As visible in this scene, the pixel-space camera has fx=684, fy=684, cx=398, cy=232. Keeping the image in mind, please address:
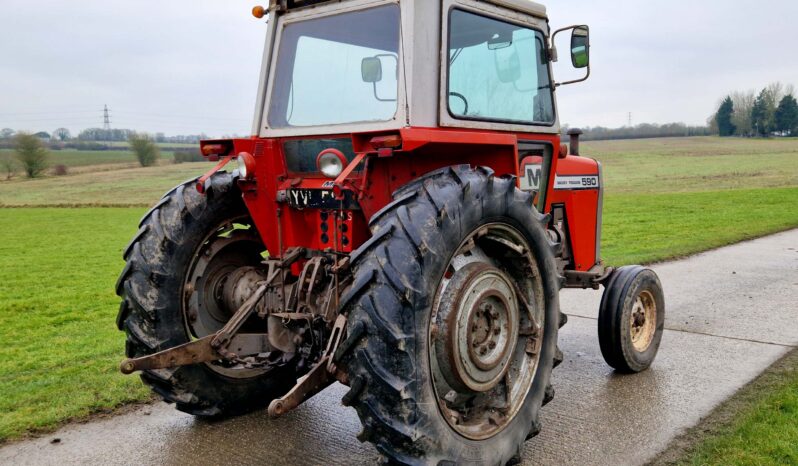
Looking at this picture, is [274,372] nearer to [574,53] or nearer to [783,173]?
[574,53]

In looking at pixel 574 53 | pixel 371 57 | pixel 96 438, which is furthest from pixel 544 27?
pixel 96 438

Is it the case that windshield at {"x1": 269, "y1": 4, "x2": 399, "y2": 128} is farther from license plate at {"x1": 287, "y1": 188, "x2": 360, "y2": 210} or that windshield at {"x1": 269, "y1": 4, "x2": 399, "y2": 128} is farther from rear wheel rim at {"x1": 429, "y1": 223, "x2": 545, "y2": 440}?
rear wheel rim at {"x1": 429, "y1": 223, "x2": 545, "y2": 440}

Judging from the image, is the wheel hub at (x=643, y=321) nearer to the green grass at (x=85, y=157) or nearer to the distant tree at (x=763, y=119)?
the green grass at (x=85, y=157)

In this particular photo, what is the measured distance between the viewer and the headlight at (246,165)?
4.07m

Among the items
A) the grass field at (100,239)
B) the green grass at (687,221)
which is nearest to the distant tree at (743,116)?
the grass field at (100,239)

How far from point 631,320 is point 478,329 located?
87.3 inches

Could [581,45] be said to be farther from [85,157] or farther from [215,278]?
[85,157]

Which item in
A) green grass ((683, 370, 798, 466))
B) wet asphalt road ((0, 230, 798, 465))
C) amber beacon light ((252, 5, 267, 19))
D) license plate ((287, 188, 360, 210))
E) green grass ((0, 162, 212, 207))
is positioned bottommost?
green grass ((0, 162, 212, 207))

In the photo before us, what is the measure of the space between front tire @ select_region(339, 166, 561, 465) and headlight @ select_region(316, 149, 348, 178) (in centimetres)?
54

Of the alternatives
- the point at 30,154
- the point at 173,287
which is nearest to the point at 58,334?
the point at 173,287

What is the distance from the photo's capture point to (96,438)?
14.0 ft

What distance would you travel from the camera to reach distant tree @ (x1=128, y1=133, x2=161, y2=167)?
51.6 meters

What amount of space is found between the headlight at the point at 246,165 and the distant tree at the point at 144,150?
5121 cm

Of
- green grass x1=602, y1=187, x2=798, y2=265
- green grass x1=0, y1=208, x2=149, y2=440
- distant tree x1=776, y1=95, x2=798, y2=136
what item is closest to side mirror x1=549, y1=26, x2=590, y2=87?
green grass x1=0, y1=208, x2=149, y2=440
